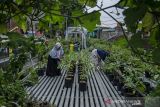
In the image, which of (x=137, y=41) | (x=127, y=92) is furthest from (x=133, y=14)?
(x=127, y=92)

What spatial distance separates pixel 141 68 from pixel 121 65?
5.78 ft

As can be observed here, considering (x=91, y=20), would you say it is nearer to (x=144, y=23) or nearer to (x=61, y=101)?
(x=144, y=23)

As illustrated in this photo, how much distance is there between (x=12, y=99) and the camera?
4379 millimetres

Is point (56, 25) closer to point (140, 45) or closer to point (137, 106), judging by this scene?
point (140, 45)

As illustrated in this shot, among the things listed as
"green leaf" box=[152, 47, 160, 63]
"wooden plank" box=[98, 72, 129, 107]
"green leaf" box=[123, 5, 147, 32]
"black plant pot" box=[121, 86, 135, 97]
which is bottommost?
"wooden plank" box=[98, 72, 129, 107]

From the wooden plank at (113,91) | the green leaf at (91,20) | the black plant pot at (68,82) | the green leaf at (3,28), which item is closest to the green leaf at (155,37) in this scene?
the green leaf at (91,20)

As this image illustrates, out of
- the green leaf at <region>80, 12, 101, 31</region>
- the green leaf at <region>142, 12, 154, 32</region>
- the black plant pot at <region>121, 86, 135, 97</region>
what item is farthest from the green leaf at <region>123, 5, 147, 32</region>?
the black plant pot at <region>121, 86, 135, 97</region>

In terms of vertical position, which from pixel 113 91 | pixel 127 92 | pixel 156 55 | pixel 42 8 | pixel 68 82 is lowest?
pixel 113 91

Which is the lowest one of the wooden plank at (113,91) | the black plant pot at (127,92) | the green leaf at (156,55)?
the wooden plank at (113,91)

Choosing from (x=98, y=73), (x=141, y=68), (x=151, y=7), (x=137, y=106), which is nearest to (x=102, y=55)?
(x=98, y=73)

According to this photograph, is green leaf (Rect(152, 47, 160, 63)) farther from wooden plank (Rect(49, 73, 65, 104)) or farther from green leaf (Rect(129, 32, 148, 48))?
wooden plank (Rect(49, 73, 65, 104))

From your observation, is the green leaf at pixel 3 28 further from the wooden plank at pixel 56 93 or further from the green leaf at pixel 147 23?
the wooden plank at pixel 56 93

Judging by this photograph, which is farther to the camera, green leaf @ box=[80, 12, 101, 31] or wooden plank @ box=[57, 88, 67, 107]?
wooden plank @ box=[57, 88, 67, 107]

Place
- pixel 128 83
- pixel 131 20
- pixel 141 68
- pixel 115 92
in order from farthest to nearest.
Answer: pixel 141 68, pixel 115 92, pixel 128 83, pixel 131 20
